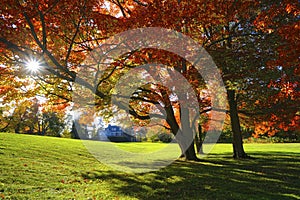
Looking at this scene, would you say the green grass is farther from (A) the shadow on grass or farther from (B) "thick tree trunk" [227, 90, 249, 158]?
(B) "thick tree trunk" [227, 90, 249, 158]

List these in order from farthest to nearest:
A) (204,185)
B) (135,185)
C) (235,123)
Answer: (235,123) → (135,185) → (204,185)

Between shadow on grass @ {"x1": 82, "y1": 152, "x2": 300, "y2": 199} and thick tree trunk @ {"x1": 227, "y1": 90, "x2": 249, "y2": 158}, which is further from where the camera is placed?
thick tree trunk @ {"x1": 227, "y1": 90, "x2": 249, "y2": 158}

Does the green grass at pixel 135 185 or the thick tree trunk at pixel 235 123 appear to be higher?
the thick tree trunk at pixel 235 123

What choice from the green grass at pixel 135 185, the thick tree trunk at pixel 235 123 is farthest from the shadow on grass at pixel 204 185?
the thick tree trunk at pixel 235 123

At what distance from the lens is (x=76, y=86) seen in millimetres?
12867

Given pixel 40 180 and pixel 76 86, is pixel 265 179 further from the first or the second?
pixel 76 86

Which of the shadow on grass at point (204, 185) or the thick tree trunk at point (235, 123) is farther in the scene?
the thick tree trunk at point (235, 123)

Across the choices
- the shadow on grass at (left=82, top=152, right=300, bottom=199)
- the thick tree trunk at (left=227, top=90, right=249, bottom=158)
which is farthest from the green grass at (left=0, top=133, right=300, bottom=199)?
the thick tree trunk at (left=227, top=90, right=249, bottom=158)

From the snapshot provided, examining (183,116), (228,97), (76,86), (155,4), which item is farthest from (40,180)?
(228,97)

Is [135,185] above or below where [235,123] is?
below

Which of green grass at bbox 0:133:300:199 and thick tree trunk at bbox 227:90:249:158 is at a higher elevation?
thick tree trunk at bbox 227:90:249:158

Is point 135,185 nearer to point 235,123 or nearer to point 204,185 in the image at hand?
point 204,185

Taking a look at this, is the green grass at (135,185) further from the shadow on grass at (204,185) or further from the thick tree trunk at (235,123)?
the thick tree trunk at (235,123)

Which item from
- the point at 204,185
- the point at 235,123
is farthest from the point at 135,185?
the point at 235,123
